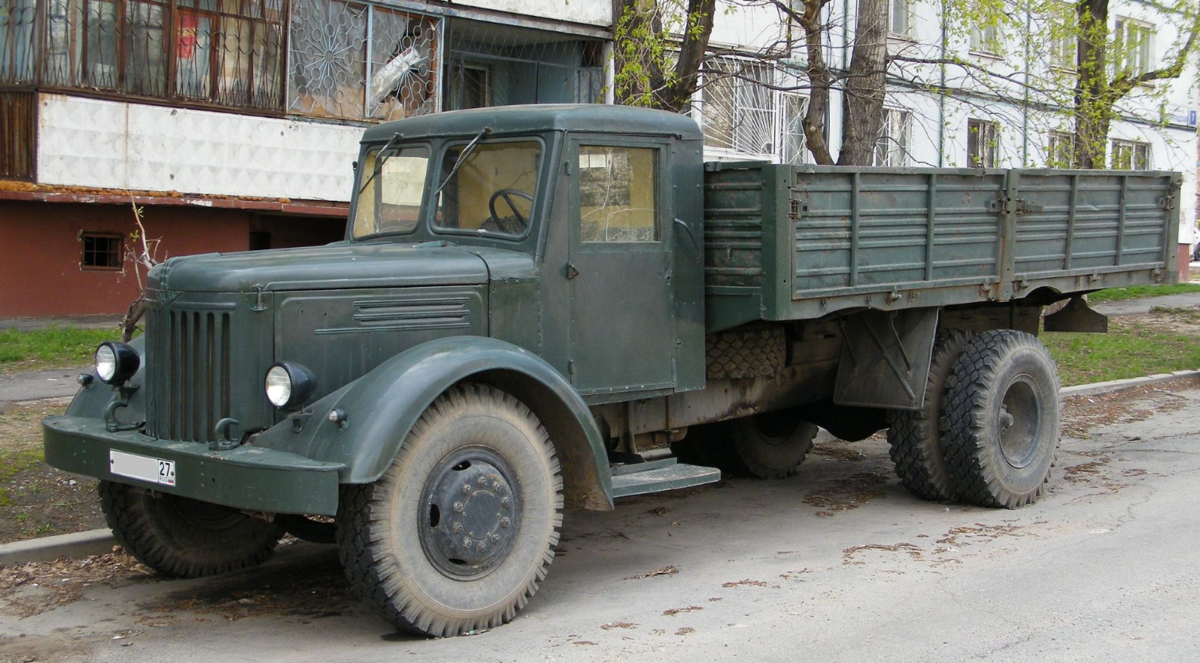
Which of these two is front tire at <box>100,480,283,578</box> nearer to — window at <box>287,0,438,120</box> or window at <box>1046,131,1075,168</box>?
window at <box>287,0,438,120</box>

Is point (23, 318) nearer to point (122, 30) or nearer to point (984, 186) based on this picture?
point (122, 30)

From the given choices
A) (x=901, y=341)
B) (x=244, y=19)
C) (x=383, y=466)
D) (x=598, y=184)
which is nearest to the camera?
(x=383, y=466)

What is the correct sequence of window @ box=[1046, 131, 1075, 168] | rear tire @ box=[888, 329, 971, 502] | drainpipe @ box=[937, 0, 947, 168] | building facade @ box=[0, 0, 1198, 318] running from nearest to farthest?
rear tire @ box=[888, 329, 971, 502] < drainpipe @ box=[937, 0, 947, 168] < building facade @ box=[0, 0, 1198, 318] < window @ box=[1046, 131, 1075, 168]

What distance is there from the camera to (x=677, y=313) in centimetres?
664

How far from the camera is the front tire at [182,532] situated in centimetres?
604

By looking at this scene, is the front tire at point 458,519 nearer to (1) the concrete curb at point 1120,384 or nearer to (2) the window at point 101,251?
(1) the concrete curb at point 1120,384

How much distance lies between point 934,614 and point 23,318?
36.1ft

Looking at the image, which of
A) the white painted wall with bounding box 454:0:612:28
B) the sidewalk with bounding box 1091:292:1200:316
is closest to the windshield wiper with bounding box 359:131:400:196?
the white painted wall with bounding box 454:0:612:28

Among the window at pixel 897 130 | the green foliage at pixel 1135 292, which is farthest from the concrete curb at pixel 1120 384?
the window at pixel 897 130

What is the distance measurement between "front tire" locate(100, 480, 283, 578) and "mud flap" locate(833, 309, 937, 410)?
3.58m

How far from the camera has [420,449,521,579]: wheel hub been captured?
5.21 meters

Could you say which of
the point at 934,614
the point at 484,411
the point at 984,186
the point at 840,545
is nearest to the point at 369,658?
the point at 484,411

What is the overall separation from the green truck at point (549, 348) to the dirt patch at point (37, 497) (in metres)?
0.95

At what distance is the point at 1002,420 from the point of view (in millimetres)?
7867
